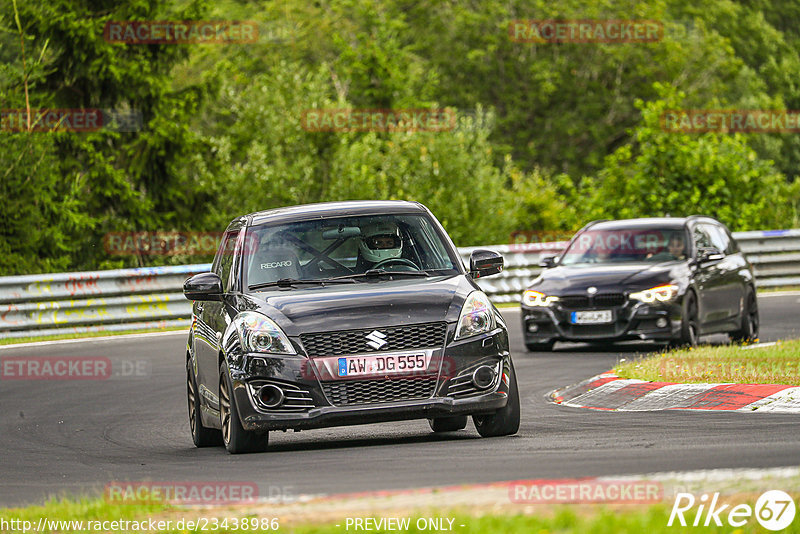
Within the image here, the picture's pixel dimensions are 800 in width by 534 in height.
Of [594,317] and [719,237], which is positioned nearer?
[594,317]

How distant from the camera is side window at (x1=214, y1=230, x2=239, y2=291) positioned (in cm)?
1119

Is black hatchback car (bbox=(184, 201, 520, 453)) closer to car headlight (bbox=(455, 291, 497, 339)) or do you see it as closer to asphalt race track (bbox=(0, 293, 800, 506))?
Answer: car headlight (bbox=(455, 291, 497, 339))

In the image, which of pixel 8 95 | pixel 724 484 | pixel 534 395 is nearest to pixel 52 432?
pixel 534 395

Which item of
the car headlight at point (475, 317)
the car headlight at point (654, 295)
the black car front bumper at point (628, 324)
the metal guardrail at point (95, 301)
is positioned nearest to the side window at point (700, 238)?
the car headlight at point (654, 295)

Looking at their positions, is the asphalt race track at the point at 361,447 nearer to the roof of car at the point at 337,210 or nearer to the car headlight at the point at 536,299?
the roof of car at the point at 337,210

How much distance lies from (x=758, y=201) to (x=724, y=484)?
2692 cm

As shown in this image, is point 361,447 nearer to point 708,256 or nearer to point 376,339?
point 376,339

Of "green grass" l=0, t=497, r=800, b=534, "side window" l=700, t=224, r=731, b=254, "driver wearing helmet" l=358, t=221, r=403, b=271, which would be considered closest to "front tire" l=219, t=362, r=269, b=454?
"driver wearing helmet" l=358, t=221, r=403, b=271

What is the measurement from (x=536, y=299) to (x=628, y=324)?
121 centimetres

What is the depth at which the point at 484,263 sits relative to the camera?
10875 millimetres

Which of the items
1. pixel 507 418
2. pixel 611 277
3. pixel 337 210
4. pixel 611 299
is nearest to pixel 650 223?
pixel 611 277

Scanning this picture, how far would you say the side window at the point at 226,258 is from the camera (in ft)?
36.7

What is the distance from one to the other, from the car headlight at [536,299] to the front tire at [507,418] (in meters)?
7.67

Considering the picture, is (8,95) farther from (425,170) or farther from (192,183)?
(425,170)
